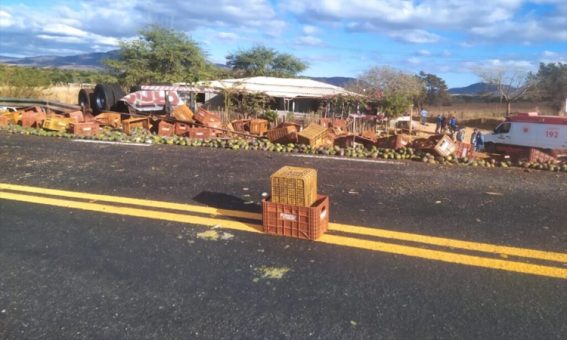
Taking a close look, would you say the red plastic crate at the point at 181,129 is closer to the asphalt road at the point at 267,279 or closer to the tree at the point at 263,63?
the asphalt road at the point at 267,279

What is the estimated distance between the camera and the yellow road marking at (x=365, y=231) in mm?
4656

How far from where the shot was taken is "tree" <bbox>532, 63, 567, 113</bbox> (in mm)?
61309

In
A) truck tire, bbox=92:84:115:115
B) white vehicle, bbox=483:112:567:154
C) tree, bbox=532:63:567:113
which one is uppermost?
tree, bbox=532:63:567:113

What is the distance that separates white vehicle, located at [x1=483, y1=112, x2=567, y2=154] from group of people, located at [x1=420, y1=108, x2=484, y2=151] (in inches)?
29.2

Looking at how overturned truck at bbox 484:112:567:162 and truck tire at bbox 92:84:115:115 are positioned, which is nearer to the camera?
overturned truck at bbox 484:112:567:162

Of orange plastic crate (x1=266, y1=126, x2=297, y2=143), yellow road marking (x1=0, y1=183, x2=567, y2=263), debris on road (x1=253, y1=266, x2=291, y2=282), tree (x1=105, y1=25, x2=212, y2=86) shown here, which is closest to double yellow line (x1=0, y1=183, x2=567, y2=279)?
yellow road marking (x1=0, y1=183, x2=567, y2=263)

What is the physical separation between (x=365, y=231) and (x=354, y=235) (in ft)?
Result: 0.70

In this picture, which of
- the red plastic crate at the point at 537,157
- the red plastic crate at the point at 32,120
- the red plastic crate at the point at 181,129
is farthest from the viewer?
the red plastic crate at the point at 32,120

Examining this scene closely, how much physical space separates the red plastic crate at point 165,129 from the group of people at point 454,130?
449 inches

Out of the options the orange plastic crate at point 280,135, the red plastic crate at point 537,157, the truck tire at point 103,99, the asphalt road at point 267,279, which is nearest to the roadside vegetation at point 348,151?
the red plastic crate at point 537,157

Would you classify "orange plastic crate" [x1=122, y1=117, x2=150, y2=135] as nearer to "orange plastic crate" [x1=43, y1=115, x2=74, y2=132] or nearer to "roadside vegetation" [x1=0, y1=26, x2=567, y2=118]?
"orange plastic crate" [x1=43, y1=115, x2=74, y2=132]

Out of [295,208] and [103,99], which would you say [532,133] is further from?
[103,99]

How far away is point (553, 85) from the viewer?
6438 centimetres

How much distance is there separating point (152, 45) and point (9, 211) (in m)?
44.0
